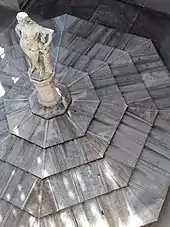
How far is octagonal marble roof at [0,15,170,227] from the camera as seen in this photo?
560cm

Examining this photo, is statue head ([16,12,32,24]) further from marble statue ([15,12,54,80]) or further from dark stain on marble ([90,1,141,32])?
dark stain on marble ([90,1,141,32])

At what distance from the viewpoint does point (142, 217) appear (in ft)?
18.2

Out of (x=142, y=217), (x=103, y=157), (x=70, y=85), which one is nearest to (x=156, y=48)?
(x=70, y=85)

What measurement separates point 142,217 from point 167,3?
3668 millimetres

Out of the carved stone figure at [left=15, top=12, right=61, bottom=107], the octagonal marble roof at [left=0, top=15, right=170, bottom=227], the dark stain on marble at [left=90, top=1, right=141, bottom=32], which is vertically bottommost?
the octagonal marble roof at [left=0, top=15, right=170, bottom=227]

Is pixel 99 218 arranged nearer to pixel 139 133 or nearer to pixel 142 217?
pixel 142 217

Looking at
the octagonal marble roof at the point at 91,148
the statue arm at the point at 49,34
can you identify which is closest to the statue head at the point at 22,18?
the statue arm at the point at 49,34

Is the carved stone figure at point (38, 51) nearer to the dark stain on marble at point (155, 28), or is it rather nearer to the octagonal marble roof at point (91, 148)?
the octagonal marble roof at point (91, 148)

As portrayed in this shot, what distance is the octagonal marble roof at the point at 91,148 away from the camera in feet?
18.4

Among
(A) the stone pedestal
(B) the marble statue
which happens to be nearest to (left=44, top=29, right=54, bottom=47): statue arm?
(B) the marble statue

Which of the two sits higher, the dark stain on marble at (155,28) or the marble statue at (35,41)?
the marble statue at (35,41)

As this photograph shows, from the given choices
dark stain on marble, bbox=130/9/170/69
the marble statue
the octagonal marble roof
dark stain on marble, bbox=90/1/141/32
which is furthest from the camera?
dark stain on marble, bbox=90/1/141/32

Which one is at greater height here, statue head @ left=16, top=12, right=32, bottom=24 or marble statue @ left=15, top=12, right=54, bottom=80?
statue head @ left=16, top=12, right=32, bottom=24

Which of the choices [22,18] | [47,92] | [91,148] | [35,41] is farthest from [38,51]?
[91,148]
